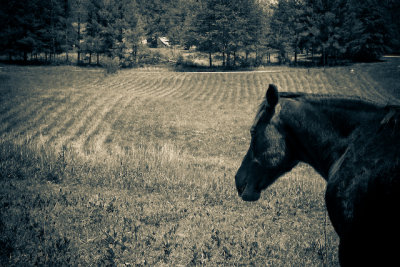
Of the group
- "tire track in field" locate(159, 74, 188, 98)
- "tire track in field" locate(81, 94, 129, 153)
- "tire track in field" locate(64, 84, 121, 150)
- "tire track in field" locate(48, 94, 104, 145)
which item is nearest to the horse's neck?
"tire track in field" locate(81, 94, 129, 153)

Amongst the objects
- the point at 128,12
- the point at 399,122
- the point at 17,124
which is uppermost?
the point at 128,12

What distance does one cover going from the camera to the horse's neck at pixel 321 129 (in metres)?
2.33

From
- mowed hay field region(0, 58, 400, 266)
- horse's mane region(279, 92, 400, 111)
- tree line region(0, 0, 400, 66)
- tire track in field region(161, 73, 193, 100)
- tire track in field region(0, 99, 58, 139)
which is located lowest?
mowed hay field region(0, 58, 400, 266)

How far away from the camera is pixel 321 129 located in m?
2.49

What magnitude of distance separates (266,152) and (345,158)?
0.79 meters

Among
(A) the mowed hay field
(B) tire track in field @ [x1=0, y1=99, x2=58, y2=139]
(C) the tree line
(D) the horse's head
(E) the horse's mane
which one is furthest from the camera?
(C) the tree line

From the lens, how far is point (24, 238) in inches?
134

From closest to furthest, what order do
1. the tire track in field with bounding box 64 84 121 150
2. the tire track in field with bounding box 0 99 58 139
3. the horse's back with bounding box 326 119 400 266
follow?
the horse's back with bounding box 326 119 400 266 < the tire track in field with bounding box 0 99 58 139 < the tire track in field with bounding box 64 84 121 150

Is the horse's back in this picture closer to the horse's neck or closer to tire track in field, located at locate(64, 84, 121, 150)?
the horse's neck

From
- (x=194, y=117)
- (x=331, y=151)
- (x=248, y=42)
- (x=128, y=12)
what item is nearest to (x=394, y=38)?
(x=248, y=42)

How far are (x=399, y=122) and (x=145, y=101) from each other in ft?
75.6

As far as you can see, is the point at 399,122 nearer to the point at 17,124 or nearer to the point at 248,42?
the point at 17,124

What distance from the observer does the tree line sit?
152 ft

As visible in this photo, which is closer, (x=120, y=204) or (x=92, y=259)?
(x=92, y=259)
